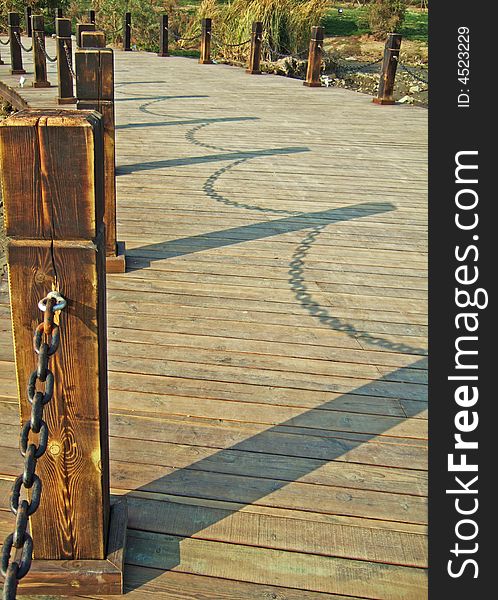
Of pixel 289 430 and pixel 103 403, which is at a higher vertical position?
pixel 103 403

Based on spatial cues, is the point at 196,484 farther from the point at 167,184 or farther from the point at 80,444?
the point at 167,184

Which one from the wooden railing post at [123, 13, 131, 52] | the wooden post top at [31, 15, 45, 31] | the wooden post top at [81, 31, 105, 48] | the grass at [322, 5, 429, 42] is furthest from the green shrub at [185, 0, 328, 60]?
the wooden post top at [81, 31, 105, 48]

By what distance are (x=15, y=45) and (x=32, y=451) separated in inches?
452

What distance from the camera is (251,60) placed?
13.9m

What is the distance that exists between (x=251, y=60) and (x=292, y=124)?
575 cm

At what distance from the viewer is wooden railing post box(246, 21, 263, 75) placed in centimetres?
1288

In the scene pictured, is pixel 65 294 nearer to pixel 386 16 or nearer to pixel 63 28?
pixel 63 28

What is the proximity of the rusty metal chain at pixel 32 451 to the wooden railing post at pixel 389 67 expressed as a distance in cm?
917

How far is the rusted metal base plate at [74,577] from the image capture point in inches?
72.7

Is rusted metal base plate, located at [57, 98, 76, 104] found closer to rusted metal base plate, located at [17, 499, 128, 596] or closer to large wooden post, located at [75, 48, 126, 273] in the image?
large wooden post, located at [75, 48, 126, 273]

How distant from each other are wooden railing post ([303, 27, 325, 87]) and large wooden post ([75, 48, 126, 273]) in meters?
8.28

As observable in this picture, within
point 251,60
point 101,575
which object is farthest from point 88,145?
point 251,60

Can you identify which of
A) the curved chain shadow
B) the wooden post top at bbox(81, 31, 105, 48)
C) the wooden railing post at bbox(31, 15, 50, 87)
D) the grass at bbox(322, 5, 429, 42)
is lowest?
the curved chain shadow

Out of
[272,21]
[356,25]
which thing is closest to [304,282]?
[272,21]
